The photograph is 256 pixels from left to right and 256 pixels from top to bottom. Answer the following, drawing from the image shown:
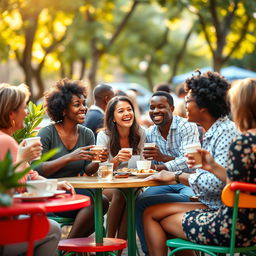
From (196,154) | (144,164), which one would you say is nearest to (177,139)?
(144,164)

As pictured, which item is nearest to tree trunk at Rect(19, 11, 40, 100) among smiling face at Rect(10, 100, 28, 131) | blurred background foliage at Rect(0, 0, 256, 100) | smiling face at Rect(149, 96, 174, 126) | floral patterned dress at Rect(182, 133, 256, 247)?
blurred background foliage at Rect(0, 0, 256, 100)

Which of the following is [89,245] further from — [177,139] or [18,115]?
[177,139]

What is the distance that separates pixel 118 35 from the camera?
3234cm

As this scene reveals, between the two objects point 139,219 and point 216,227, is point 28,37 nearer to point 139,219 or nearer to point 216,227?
point 139,219

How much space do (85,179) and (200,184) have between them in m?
1.14

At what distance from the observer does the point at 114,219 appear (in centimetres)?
730

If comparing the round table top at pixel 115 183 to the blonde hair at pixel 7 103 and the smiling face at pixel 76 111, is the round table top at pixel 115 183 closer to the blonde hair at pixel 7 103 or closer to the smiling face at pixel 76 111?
the blonde hair at pixel 7 103

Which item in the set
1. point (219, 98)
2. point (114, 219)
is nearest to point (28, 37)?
point (114, 219)

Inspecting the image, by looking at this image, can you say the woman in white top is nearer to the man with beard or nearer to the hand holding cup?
the man with beard

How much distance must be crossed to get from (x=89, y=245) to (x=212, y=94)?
1664 millimetres

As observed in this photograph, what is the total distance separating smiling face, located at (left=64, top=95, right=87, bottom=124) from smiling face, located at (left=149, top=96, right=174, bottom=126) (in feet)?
2.66

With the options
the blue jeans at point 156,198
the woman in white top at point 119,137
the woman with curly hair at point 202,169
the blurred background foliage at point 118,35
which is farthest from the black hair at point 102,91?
the blurred background foliage at point 118,35

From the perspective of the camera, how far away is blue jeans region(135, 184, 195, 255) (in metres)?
6.22

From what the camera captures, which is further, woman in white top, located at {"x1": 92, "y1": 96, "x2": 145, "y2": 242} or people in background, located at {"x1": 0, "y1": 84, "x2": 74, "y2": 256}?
woman in white top, located at {"x1": 92, "y1": 96, "x2": 145, "y2": 242}
